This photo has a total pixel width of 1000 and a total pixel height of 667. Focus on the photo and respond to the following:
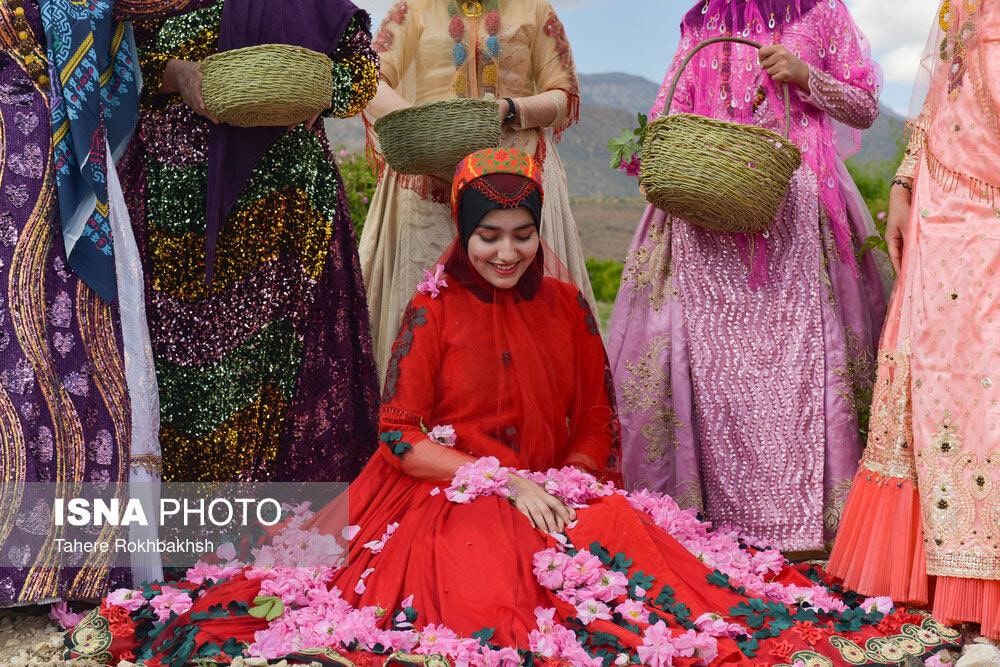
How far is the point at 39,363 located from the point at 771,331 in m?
2.37

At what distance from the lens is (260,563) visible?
3.23 m

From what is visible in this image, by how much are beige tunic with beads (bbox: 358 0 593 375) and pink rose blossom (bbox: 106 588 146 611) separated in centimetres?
149

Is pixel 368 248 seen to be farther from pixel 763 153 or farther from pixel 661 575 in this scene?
pixel 661 575

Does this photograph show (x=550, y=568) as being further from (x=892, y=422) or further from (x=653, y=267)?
(x=653, y=267)

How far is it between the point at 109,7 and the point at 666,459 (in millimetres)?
2334

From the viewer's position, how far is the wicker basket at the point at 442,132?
346 centimetres

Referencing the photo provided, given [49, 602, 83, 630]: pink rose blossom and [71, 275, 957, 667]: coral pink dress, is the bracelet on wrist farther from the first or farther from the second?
[49, 602, 83, 630]: pink rose blossom

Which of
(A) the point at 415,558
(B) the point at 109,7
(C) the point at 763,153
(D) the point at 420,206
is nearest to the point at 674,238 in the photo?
(C) the point at 763,153

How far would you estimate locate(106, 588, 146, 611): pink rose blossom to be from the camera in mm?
2920

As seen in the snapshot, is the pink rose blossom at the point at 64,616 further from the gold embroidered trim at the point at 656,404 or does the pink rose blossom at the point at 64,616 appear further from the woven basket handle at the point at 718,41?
the woven basket handle at the point at 718,41

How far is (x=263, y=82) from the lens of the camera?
3088 mm

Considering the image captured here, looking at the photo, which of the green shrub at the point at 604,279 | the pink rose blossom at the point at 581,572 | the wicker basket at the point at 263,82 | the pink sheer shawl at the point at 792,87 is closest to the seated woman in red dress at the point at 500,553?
the pink rose blossom at the point at 581,572

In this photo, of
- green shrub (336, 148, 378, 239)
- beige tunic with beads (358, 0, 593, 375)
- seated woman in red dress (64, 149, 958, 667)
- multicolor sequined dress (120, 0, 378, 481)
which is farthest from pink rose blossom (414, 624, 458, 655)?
green shrub (336, 148, 378, 239)

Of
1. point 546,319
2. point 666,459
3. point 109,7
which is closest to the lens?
point 109,7
